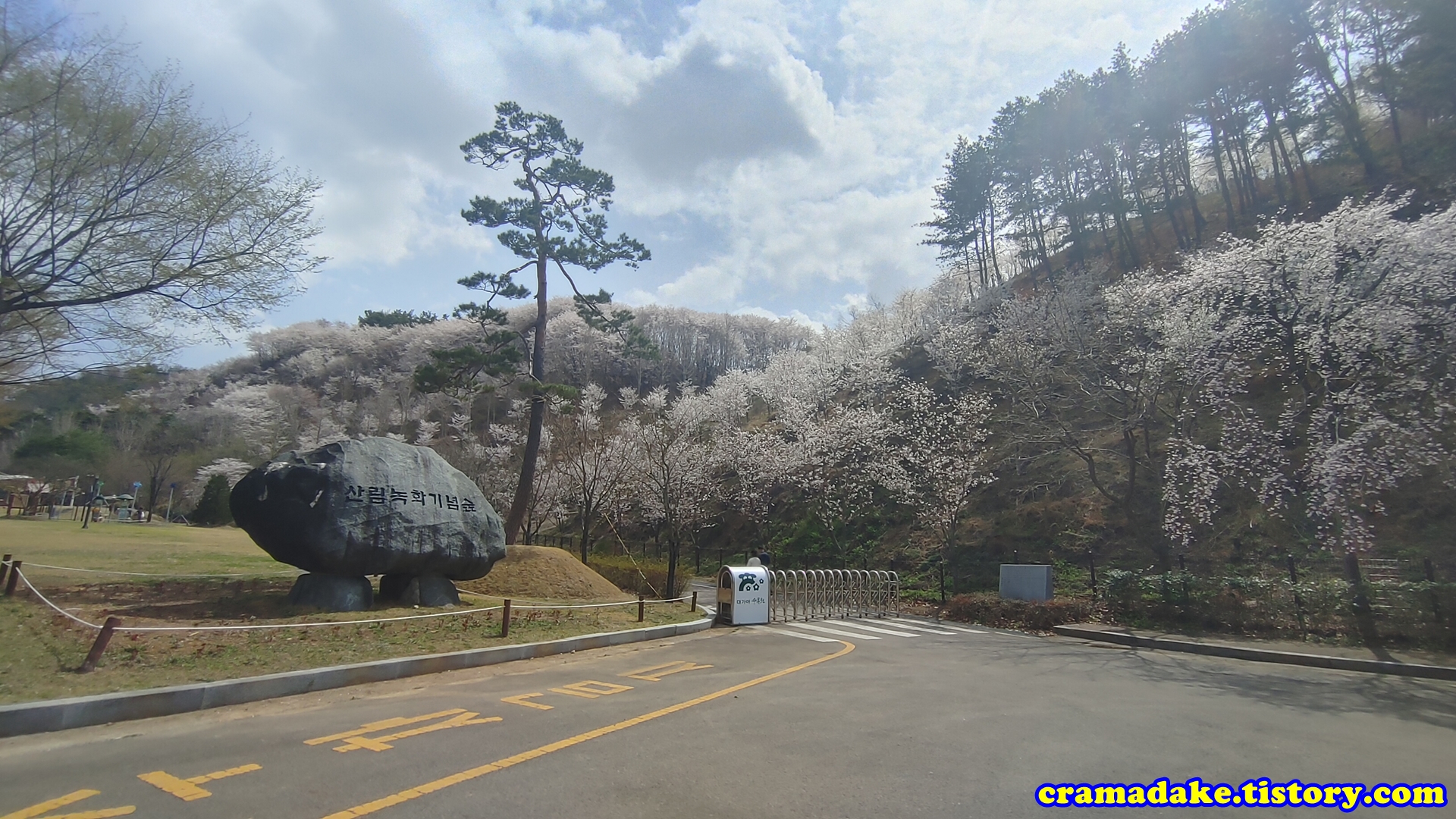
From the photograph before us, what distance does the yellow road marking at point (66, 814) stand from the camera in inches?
147

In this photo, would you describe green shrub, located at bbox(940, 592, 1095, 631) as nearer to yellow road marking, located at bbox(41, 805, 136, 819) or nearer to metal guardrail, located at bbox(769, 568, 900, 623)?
metal guardrail, located at bbox(769, 568, 900, 623)

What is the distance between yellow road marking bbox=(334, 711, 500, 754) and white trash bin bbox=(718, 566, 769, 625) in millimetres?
8427

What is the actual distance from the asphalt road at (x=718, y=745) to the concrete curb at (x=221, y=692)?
202 mm

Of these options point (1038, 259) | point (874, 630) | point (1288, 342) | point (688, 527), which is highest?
point (1038, 259)

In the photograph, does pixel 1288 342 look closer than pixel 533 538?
Yes

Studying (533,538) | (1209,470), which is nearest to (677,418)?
(533,538)

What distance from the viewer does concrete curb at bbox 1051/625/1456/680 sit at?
953 cm

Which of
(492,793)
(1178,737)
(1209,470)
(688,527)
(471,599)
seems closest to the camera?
(492,793)

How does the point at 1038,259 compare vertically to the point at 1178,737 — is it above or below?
above

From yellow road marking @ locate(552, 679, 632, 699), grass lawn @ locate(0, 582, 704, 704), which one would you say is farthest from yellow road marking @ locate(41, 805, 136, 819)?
yellow road marking @ locate(552, 679, 632, 699)

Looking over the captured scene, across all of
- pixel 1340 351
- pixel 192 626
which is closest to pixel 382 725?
pixel 192 626

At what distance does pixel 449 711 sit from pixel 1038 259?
4499 cm

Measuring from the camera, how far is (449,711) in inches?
250

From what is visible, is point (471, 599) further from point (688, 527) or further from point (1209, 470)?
point (688, 527)
